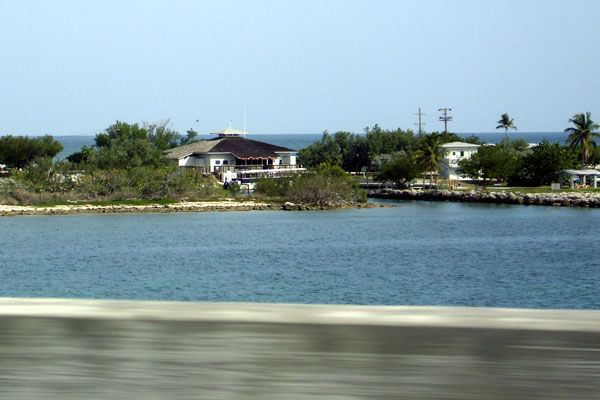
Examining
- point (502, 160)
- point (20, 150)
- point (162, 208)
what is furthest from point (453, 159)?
point (20, 150)

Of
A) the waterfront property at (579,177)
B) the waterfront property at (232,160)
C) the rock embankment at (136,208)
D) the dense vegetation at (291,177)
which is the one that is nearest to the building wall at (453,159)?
the dense vegetation at (291,177)

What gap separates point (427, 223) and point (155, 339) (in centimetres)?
7085

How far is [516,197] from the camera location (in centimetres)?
8950

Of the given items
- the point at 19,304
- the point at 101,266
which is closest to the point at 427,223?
the point at 101,266

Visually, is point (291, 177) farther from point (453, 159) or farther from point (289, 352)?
point (289, 352)

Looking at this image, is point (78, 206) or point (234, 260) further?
point (78, 206)

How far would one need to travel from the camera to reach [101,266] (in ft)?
164

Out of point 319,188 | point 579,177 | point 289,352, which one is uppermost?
point 289,352

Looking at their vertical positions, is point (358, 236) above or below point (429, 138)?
below

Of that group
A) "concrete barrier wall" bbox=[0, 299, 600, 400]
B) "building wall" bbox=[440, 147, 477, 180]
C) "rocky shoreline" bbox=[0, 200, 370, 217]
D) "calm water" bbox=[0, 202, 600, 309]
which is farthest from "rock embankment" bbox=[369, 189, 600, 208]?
"concrete barrier wall" bbox=[0, 299, 600, 400]

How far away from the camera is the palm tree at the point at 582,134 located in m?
105

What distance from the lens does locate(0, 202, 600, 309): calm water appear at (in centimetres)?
4025

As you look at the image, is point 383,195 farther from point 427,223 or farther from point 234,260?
point 234,260

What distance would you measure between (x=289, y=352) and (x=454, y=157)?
365 ft
